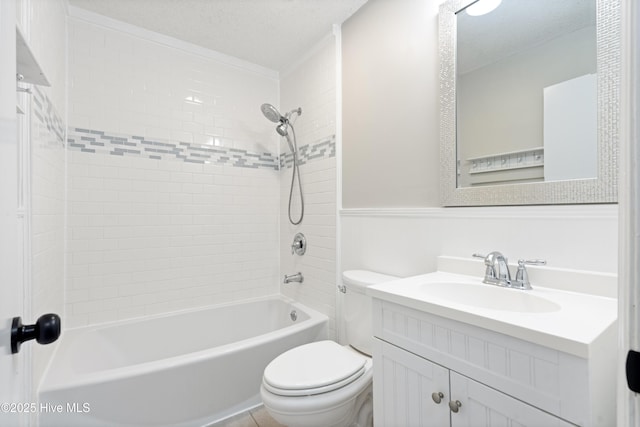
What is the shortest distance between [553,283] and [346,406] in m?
0.94

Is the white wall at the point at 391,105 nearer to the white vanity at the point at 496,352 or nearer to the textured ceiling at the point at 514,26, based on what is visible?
the textured ceiling at the point at 514,26

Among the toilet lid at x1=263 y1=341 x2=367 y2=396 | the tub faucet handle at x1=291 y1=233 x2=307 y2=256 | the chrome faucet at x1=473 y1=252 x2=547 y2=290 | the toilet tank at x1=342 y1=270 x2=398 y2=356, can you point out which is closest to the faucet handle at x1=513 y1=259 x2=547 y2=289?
the chrome faucet at x1=473 y1=252 x2=547 y2=290

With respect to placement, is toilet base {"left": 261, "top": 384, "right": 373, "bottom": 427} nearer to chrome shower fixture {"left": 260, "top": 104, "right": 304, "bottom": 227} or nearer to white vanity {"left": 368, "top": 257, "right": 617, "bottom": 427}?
white vanity {"left": 368, "top": 257, "right": 617, "bottom": 427}

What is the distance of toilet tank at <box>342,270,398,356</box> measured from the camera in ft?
4.94

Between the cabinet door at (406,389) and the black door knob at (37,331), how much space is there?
0.91 metres

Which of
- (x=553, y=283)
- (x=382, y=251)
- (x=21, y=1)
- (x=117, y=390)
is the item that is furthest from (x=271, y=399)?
(x=21, y=1)

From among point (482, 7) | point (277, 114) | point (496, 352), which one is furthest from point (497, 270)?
point (277, 114)

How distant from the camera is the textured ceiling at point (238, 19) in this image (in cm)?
175

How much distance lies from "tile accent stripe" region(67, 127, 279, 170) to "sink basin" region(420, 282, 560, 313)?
1.79 meters

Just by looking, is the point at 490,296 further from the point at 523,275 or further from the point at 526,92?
the point at 526,92

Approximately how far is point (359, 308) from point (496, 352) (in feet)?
2.81

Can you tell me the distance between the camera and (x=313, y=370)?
1.32 metres

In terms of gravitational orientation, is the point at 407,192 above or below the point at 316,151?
below

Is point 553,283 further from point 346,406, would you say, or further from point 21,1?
point 21,1
